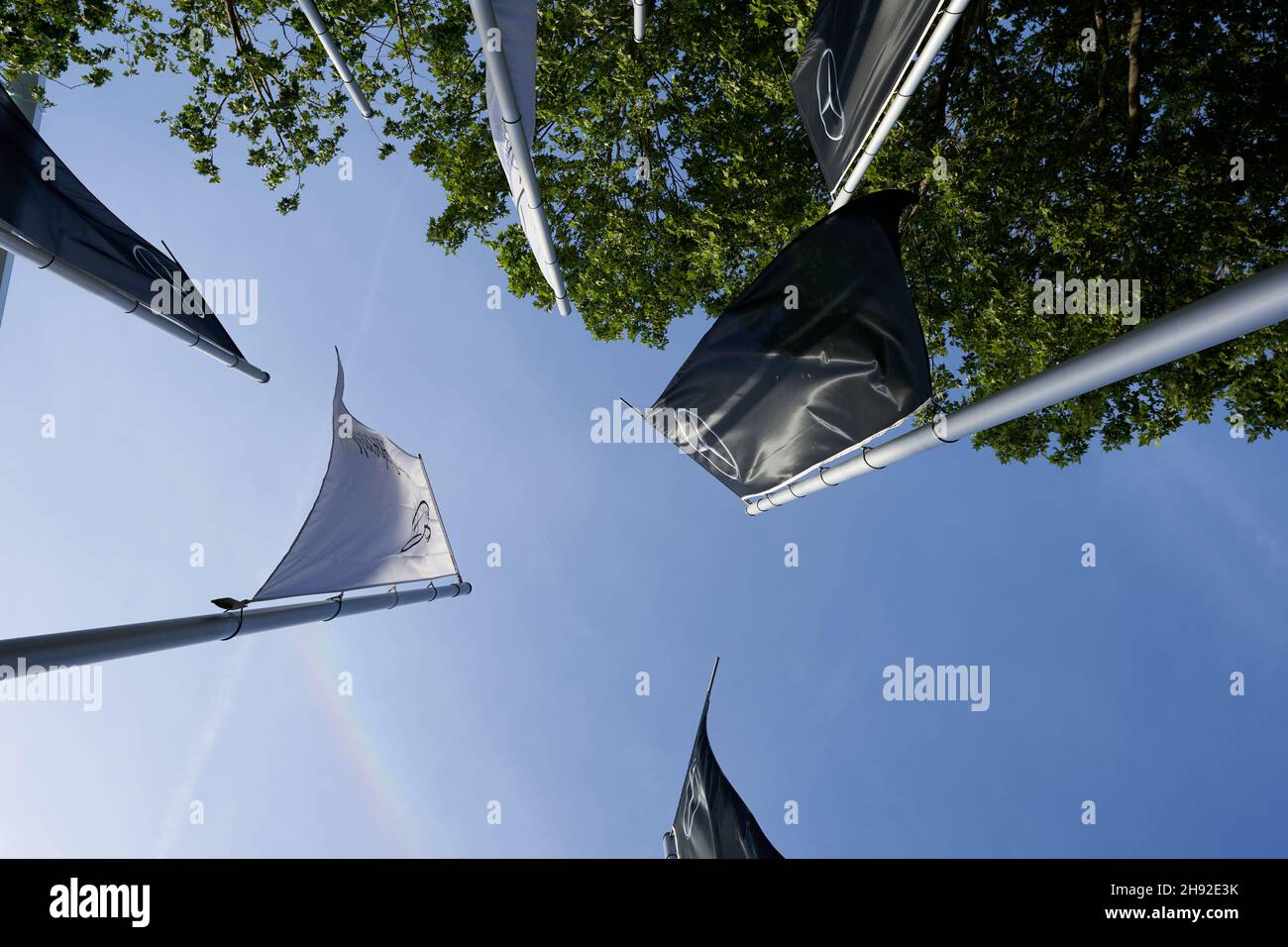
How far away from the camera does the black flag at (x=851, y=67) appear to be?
12.0ft

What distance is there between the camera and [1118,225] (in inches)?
306

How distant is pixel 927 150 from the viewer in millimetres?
8547

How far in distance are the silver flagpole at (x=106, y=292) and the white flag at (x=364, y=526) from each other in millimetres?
1482

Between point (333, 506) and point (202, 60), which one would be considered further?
point (202, 60)

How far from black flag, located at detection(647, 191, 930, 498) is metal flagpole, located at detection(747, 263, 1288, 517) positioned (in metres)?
0.37

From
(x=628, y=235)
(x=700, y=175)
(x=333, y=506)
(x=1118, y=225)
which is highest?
(x=700, y=175)

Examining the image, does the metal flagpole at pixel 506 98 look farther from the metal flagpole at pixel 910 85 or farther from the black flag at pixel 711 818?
the black flag at pixel 711 818

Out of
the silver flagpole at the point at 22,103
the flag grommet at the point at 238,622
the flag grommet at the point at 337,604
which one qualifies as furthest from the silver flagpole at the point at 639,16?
the silver flagpole at the point at 22,103

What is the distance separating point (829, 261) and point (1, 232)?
673 centimetres

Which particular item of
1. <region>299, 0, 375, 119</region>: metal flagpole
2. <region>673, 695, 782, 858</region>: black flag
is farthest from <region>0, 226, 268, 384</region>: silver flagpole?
<region>673, 695, 782, 858</region>: black flag

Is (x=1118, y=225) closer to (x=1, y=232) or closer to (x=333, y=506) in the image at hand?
(x=333, y=506)
